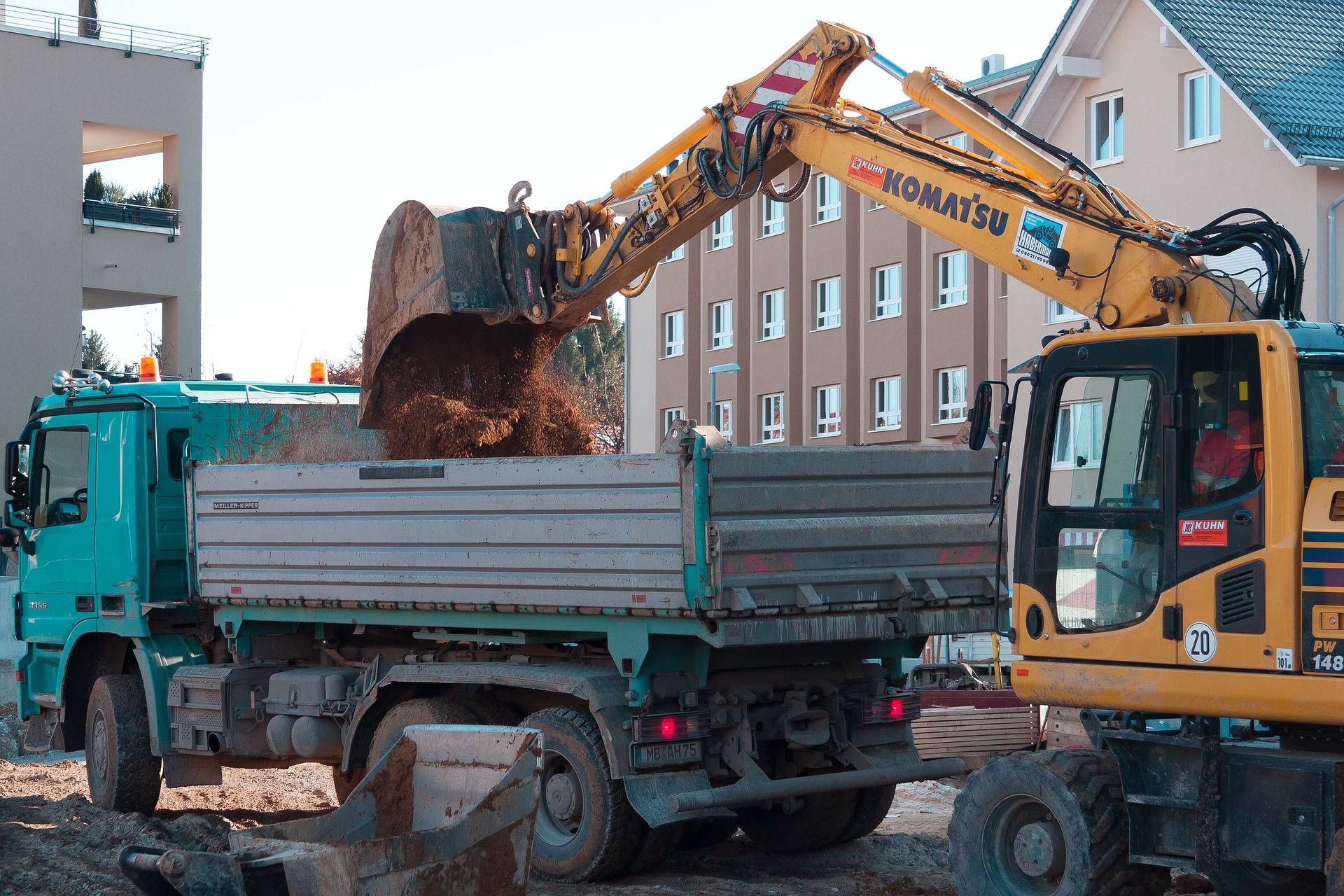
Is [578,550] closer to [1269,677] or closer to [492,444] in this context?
[492,444]

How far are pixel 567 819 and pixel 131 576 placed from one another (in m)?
4.26

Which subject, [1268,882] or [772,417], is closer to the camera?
[1268,882]

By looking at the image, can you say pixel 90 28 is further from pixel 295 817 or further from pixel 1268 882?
pixel 1268 882

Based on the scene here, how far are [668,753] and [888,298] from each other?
30.1m

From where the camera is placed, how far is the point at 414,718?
9.66 meters

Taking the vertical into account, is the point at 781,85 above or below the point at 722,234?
below

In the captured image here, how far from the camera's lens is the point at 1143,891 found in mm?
7199

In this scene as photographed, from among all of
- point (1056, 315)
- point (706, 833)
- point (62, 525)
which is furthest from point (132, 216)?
point (706, 833)

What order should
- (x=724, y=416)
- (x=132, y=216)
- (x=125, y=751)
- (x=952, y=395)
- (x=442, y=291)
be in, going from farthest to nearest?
(x=724, y=416), (x=952, y=395), (x=132, y=216), (x=125, y=751), (x=442, y=291)

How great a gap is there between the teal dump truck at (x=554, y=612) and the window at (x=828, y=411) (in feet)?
91.2

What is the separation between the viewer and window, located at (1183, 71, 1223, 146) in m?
26.1

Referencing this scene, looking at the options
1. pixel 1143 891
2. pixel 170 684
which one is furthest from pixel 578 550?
pixel 170 684

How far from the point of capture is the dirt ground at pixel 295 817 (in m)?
8.62

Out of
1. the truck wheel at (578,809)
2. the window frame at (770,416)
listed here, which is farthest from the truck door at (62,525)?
the window frame at (770,416)
